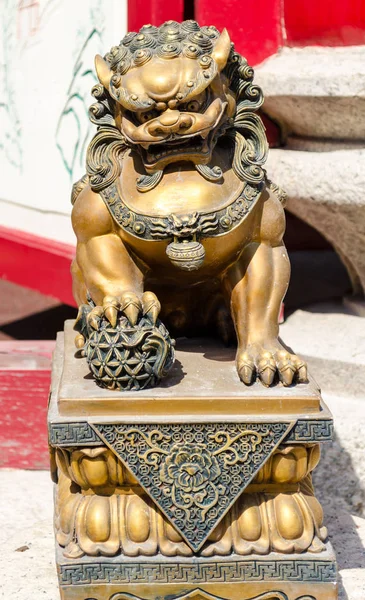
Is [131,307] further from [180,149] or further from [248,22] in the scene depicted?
[248,22]

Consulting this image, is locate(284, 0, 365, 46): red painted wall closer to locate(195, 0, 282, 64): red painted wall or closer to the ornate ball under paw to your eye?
locate(195, 0, 282, 64): red painted wall

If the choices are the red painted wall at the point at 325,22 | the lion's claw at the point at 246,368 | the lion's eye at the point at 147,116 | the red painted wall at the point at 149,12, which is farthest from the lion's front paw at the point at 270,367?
the red painted wall at the point at 149,12

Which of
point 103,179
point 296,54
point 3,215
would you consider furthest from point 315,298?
point 103,179

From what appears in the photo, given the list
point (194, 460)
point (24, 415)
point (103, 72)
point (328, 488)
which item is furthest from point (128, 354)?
point (24, 415)

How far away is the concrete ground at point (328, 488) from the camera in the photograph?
8.67 ft

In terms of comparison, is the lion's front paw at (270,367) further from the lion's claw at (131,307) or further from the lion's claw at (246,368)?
the lion's claw at (131,307)

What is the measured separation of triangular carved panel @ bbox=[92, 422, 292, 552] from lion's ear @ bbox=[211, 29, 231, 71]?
0.82m

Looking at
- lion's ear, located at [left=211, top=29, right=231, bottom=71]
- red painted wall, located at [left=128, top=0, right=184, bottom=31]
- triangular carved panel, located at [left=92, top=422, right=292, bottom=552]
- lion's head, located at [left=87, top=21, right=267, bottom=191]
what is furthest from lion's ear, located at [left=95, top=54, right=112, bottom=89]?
red painted wall, located at [left=128, top=0, right=184, bottom=31]

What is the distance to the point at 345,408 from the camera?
312 centimetres

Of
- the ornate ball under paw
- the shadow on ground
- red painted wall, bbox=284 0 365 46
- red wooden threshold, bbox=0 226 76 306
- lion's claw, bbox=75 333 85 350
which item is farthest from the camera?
red wooden threshold, bbox=0 226 76 306

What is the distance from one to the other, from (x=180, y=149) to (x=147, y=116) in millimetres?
109

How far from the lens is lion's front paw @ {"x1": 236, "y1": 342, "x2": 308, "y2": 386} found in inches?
92.3

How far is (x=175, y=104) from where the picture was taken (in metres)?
2.27

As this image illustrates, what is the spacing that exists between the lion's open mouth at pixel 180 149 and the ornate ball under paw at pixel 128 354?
1.27ft
